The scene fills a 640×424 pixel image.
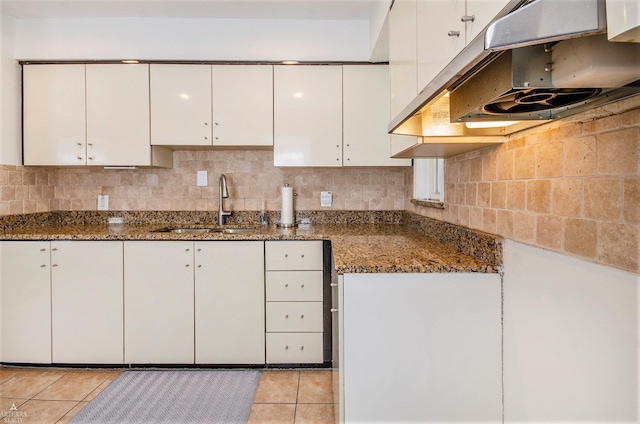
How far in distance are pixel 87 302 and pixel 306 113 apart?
1.86 meters

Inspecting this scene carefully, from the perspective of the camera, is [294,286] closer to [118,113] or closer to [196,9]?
[118,113]

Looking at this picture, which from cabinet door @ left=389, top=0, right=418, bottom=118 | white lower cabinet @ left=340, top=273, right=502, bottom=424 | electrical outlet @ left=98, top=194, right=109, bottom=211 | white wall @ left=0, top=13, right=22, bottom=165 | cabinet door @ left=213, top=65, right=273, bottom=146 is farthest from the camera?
electrical outlet @ left=98, top=194, right=109, bottom=211

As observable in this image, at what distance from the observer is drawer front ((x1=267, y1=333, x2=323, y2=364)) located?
7.68ft

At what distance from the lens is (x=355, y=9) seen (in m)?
2.46

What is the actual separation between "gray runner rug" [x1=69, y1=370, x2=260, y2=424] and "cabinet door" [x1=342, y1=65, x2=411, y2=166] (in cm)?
161

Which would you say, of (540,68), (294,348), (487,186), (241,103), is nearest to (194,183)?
(241,103)

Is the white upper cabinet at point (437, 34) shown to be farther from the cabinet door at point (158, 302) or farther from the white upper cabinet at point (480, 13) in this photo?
the cabinet door at point (158, 302)

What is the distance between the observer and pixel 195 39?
2.60m

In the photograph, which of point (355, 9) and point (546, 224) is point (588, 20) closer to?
point (546, 224)

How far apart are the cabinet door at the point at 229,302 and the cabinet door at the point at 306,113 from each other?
2.38ft

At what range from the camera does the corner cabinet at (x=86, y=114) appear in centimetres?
256

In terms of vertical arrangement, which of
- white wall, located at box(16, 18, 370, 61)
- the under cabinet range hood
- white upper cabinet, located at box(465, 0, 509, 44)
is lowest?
the under cabinet range hood

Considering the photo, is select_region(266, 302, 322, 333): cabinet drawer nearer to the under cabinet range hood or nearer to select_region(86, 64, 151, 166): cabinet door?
select_region(86, 64, 151, 166): cabinet door

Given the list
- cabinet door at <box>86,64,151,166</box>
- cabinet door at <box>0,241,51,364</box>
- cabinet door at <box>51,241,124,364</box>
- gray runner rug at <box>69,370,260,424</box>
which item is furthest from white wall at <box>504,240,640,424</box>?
cabinet door at <box>0,241,51,364</box>
